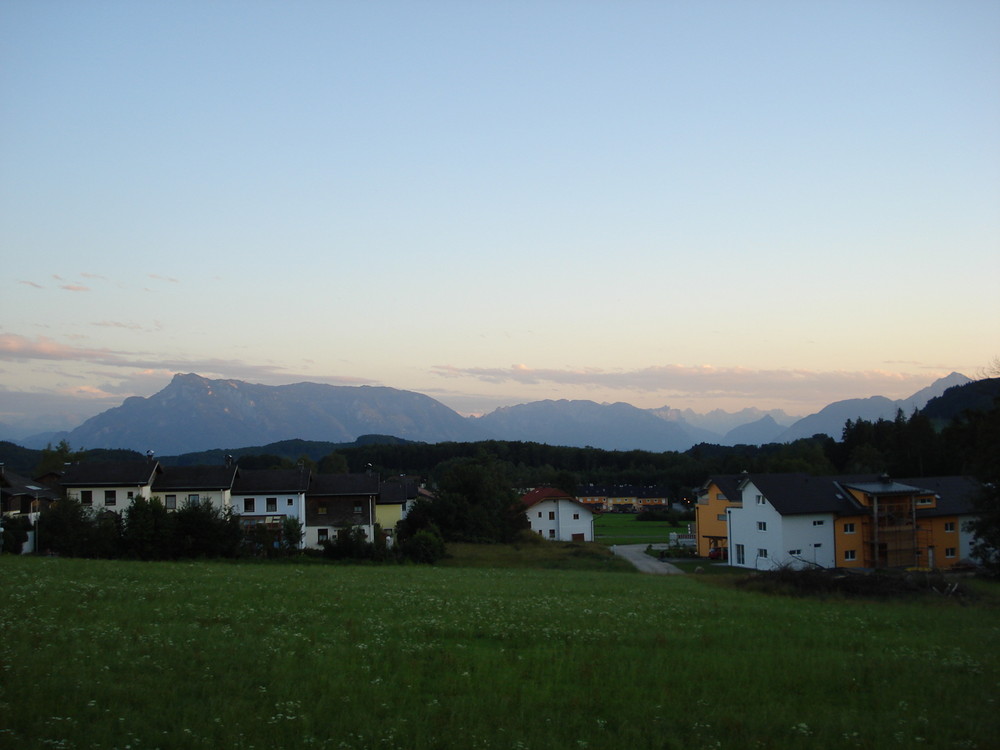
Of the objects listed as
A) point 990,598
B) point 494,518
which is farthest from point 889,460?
point 990,598

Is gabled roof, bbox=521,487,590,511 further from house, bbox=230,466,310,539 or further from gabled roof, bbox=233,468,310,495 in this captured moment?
house, bbox=230,466,310,539

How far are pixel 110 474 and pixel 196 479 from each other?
586 cm

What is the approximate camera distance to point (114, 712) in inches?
376

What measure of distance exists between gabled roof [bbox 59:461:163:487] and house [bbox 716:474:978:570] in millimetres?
43708

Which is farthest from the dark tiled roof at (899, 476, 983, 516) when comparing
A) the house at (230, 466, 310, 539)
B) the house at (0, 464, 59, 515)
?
the house at (0, 464, 59, 515)

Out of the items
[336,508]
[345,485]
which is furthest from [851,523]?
→ [336,508]

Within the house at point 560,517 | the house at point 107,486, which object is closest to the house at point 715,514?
the house at point 560,517

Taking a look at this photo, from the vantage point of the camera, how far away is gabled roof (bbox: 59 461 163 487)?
5394 cm

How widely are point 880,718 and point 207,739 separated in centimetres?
924

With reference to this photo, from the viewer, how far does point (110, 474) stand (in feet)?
179

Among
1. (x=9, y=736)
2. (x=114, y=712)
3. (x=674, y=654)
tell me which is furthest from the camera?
(x=674, y=654)

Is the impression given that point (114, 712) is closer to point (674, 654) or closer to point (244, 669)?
point (244, 669)

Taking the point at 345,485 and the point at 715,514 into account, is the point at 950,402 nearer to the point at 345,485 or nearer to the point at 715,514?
the point at 715,514

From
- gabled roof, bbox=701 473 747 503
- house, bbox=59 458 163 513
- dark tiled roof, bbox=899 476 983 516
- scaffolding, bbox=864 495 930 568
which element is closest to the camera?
scaffolding, bbox=864 495 930 568
